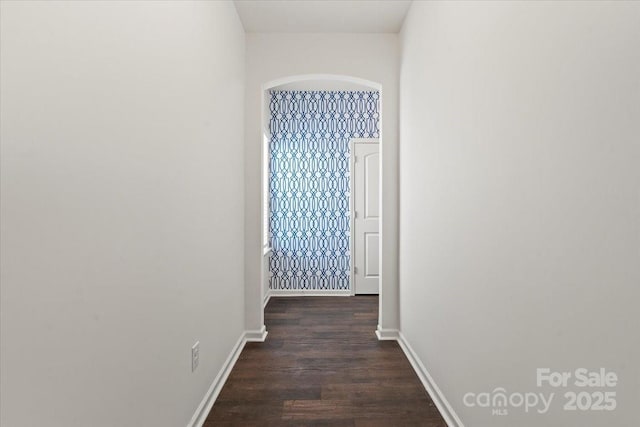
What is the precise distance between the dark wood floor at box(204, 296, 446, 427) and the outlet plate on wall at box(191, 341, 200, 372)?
1.17 ft

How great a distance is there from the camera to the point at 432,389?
2.27 m

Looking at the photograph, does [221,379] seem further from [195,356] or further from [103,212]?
[103,212]

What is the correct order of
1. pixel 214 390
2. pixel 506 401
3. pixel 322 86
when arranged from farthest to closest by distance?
pixel 322 86, pixel 214 390, pixel 506 401

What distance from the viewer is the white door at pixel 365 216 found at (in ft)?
16.5

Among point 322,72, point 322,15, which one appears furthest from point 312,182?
point 322,15

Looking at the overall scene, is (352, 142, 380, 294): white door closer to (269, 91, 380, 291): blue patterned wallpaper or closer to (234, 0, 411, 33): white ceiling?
(269, 91, 380, 291): blue patterned wallpaper

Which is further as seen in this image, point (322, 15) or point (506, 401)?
point (322, 15)

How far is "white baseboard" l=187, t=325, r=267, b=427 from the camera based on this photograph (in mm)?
1961

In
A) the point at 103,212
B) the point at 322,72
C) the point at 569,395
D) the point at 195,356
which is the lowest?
the point at 195,356

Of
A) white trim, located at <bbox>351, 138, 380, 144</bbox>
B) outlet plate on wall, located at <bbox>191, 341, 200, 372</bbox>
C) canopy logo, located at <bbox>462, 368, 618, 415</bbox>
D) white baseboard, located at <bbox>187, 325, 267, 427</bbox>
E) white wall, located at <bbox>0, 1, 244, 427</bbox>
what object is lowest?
white baseboard, located at <bbox>187, 325, 267, 427</bbox>

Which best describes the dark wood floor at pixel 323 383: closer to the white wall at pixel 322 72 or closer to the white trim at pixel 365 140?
the white wall at pixel 322 72

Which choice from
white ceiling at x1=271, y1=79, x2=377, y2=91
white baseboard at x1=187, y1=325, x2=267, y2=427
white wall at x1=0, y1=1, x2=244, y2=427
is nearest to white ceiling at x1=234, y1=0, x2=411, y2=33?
white wall at x1=0, y1=1, x2=244, y2=427

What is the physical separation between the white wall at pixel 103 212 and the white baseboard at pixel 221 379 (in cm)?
9

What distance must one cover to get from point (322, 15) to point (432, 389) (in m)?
3.01
